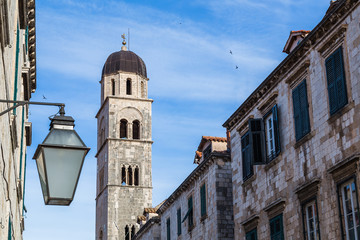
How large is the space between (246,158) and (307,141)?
4.53 meters

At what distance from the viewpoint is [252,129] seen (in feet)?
66.0

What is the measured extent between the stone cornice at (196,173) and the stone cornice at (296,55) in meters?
2.63

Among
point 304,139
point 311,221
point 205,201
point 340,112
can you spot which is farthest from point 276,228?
point 205,201

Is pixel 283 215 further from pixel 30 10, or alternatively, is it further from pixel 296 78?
pixel 30 10

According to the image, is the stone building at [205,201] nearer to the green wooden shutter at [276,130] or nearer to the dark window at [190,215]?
the dark window at [190,215]

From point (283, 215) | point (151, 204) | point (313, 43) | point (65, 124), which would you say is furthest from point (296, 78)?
point (151, 204)

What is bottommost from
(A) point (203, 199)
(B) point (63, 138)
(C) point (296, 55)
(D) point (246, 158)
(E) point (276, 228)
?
(B) point (63, 138)

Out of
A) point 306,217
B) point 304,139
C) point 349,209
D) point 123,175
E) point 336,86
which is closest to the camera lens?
point 349,209

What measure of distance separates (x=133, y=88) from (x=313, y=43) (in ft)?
145

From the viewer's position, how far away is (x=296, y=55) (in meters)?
17.9

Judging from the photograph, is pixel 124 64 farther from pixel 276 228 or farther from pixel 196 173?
pixel 276 228

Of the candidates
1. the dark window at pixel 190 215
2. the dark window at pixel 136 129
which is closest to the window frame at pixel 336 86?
the dark window at pixel 190 215

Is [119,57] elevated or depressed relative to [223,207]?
elevated

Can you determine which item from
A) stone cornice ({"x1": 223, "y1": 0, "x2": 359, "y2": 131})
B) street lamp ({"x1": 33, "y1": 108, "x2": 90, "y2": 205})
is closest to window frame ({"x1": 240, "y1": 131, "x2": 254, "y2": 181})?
stone cornice ({"x1": 223, "y1": 0, "x2": 359, "y2": 131})
